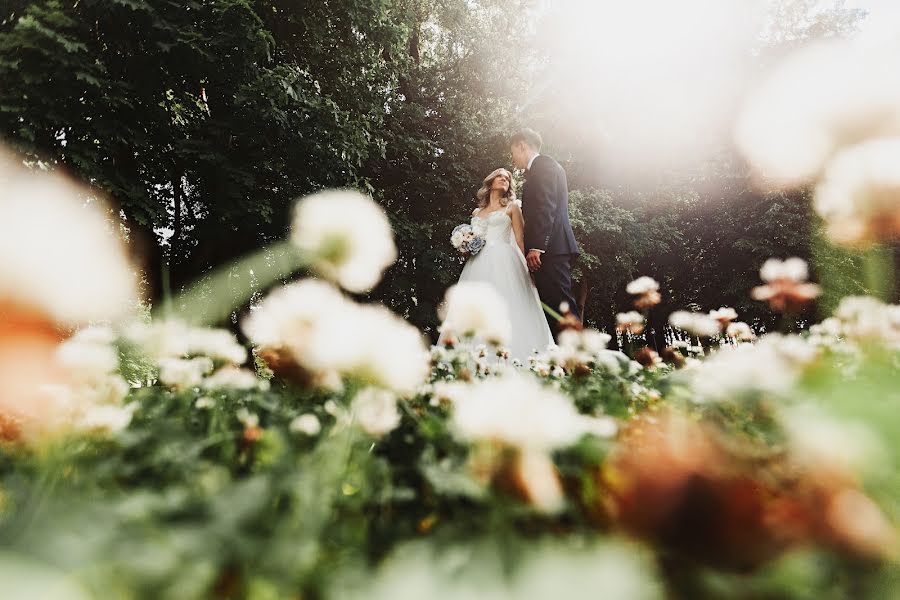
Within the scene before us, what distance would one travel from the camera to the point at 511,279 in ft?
19.5

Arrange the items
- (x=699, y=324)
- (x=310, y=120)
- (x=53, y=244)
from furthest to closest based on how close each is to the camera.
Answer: (x=310, y=120), (x=53, y=244), (x=699, y=324)

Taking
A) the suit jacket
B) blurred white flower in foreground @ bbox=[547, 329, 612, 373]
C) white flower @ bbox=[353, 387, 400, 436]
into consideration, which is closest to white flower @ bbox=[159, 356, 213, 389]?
white flower @ bbox=[353, 387, 400, 436]

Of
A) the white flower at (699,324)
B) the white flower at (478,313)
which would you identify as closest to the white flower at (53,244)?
A: the white flower at (478,313)

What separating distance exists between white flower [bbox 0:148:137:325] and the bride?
5.12m

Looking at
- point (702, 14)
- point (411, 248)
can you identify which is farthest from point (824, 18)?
point (411, 248)

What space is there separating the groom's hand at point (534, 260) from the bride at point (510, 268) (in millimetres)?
335

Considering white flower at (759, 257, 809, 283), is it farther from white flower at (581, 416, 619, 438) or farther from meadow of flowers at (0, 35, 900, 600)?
white flower at (581, 416, 619, 438)

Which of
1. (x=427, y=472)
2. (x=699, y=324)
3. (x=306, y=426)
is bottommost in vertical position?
(x=427, y=472)

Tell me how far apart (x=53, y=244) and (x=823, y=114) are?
312 inches

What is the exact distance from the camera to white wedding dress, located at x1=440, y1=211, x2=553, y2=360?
553 centimetres

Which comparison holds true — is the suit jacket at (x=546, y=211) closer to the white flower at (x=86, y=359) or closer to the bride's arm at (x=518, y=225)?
the bride's arm at (x=518, y=225)

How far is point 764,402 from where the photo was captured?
1.33 meters

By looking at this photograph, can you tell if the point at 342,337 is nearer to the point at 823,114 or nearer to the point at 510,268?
the point at 823,114

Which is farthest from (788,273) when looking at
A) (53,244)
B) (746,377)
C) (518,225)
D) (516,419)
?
(53,244)
